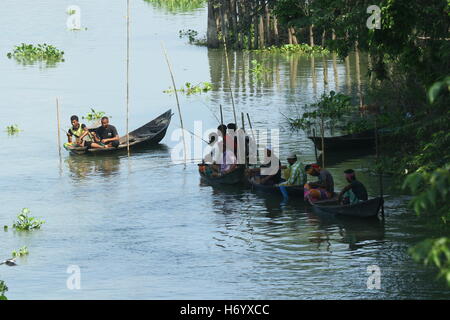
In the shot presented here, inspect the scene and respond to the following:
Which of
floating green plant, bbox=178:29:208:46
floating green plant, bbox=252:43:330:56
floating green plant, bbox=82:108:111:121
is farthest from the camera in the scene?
floating green plant, bbox=178:29:208:46

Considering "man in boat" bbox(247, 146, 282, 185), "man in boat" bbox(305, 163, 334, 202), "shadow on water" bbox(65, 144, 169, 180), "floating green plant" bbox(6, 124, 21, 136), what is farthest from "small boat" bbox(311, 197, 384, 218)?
"floating green plant" bbox(6, 124, 21, 136)

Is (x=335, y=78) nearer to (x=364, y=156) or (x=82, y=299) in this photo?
(x=364, y=156)

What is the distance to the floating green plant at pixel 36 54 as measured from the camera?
46.0 metres

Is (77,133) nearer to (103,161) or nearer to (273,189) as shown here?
(103,161)

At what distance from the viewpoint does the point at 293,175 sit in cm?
1953

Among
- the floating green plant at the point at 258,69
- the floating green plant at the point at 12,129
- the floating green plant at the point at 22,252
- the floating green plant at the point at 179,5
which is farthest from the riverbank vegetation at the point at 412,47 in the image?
the floating green plant at the point at 179,5

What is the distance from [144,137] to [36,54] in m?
21.5

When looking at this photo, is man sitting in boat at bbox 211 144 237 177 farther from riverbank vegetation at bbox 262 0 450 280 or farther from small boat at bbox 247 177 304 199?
riverbank vegetation at bbox 262 0 450 280

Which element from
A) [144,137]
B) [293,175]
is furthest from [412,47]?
[144,137]

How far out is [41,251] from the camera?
17.1 meters

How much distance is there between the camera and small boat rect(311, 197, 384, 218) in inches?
685

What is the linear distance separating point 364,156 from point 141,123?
892 cm

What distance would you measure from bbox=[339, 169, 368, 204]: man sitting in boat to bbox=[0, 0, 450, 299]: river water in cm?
49

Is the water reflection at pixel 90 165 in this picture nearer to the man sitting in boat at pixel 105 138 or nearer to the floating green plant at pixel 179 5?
the man sitting in boat at pixel 105 138
